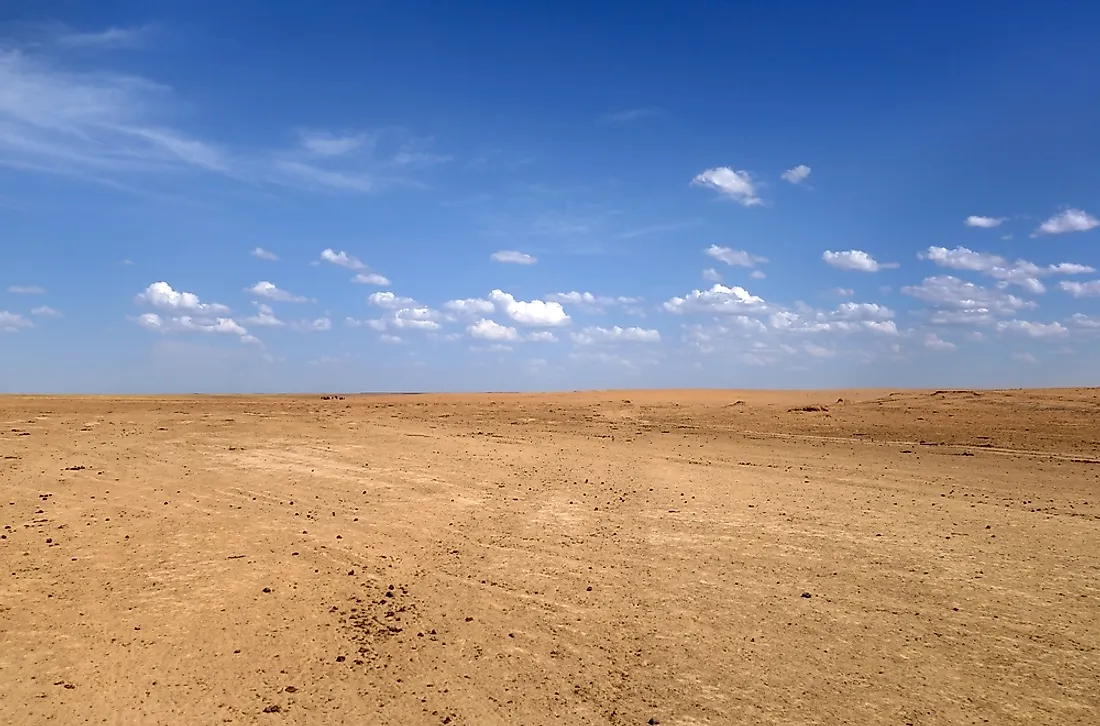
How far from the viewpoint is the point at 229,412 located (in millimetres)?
25016

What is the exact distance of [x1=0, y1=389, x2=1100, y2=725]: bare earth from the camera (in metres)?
5.78

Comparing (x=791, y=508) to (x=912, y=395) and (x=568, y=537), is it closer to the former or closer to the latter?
(x=568, y=537)

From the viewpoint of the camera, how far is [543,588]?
26.2 ft

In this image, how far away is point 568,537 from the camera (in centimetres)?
986

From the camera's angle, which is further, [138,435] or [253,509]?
[138,435]

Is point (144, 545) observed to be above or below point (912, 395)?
below

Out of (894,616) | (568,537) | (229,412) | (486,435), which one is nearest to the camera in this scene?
(894,616)

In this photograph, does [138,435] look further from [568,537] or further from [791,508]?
[791,508]

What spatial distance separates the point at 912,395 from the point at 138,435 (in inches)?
1032

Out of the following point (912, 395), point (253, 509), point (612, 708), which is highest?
point (912, 395)

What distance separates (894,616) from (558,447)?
1124cm

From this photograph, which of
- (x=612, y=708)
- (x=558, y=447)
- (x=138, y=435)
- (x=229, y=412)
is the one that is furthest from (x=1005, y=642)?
(x=229, y=412)

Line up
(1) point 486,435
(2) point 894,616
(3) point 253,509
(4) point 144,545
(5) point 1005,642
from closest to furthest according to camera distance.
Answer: (5) point 1005,642
(2) point 894,616
(4) point 144,545
(3) point 253,509
(1) point 486,435

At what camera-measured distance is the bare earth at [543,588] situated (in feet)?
19.0
